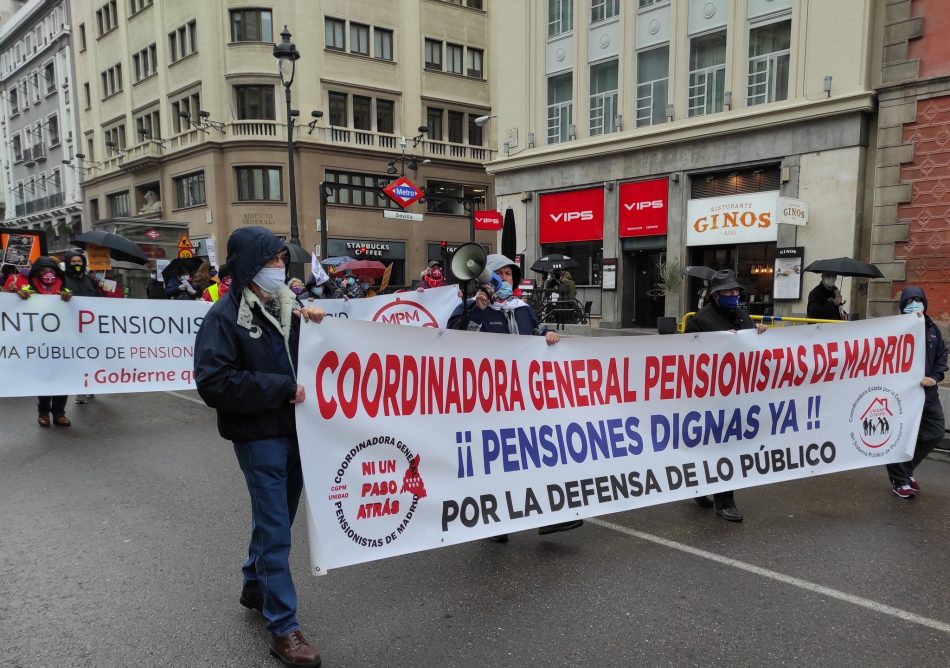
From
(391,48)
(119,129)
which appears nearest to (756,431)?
(391,48)

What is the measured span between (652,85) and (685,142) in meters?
2.38

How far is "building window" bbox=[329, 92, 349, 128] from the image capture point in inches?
1299

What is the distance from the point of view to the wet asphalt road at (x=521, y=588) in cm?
306

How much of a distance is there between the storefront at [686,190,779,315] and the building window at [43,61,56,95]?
156 feet

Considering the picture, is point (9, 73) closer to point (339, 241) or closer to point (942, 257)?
point (339, 241)

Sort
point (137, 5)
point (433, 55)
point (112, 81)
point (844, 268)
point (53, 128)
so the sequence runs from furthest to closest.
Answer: point (53, 128) < point (112, 81) < point (137, 5) < point (433, 55) < point (844, 268)

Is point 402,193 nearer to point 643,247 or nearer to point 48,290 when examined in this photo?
point 643,247

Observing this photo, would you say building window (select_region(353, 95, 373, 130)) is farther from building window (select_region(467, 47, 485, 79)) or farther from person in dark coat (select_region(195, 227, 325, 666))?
person in dark coat (select_region(195, 227, 325, 666))

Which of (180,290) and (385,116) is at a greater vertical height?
(385,116)

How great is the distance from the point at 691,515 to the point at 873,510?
1.44 metres

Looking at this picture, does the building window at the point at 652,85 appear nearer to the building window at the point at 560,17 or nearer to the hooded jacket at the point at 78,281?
the building window at the point at 560,17

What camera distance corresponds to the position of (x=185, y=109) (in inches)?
1335

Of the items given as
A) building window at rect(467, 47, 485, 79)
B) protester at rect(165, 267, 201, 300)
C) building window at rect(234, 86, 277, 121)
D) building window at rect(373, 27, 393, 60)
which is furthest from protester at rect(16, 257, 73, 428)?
building window at rect(467, 47, 485, 79)

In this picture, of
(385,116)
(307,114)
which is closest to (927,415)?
(307,114)
